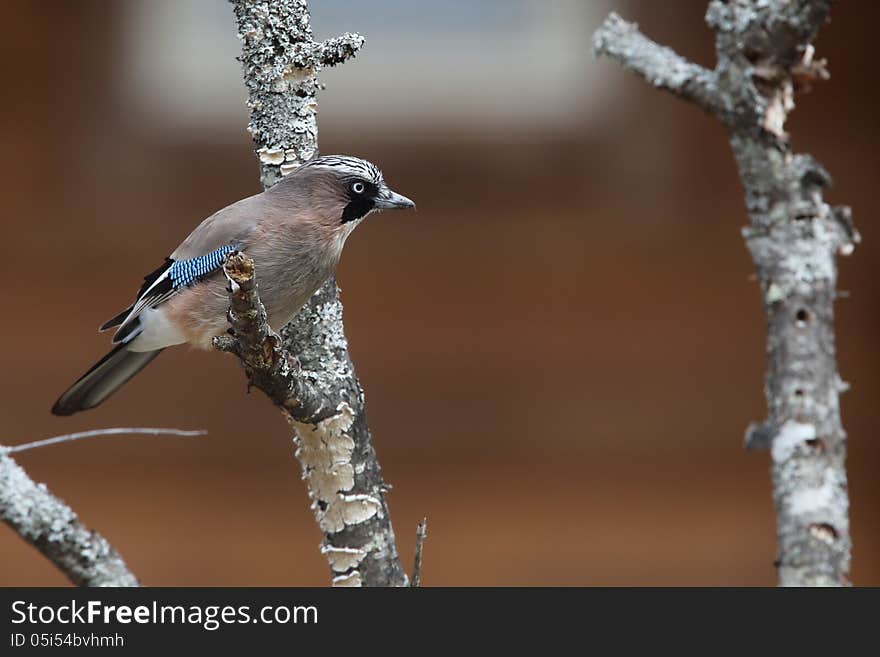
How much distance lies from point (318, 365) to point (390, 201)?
1.27 ft

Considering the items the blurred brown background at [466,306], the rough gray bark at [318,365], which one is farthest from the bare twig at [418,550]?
the blurred brown background at [466,306]

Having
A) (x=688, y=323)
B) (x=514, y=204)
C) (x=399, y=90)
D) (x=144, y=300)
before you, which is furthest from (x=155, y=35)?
(x=144, y=300)

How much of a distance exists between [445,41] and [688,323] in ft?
4.90

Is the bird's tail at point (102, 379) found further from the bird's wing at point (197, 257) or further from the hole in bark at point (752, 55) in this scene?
the hole in bark at point (752, 55)

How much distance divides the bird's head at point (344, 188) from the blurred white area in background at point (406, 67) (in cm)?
238

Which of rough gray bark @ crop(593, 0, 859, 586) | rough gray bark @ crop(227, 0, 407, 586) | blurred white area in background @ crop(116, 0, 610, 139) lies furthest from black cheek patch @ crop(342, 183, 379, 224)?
blurred white area in background @ crop(116, 0, 610, 139)

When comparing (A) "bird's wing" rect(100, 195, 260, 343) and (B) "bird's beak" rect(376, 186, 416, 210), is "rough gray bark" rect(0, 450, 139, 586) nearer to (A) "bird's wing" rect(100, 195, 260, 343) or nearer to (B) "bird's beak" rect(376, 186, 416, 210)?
(A) "bird's wing" rect(100, 195, 260, 343)

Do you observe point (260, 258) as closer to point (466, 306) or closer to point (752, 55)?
point (752, 55)

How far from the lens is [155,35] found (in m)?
4.79

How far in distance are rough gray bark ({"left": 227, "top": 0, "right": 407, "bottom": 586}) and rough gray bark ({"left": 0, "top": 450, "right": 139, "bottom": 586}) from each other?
377mm

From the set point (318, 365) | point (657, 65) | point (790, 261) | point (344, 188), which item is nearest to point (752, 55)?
point (657, 65)

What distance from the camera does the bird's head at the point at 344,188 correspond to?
2172 millimetres

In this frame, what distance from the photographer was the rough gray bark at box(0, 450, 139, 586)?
6.54 feet

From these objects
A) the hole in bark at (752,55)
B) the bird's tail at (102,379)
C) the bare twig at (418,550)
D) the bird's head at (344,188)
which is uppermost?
the hole in bark at (752,55)
